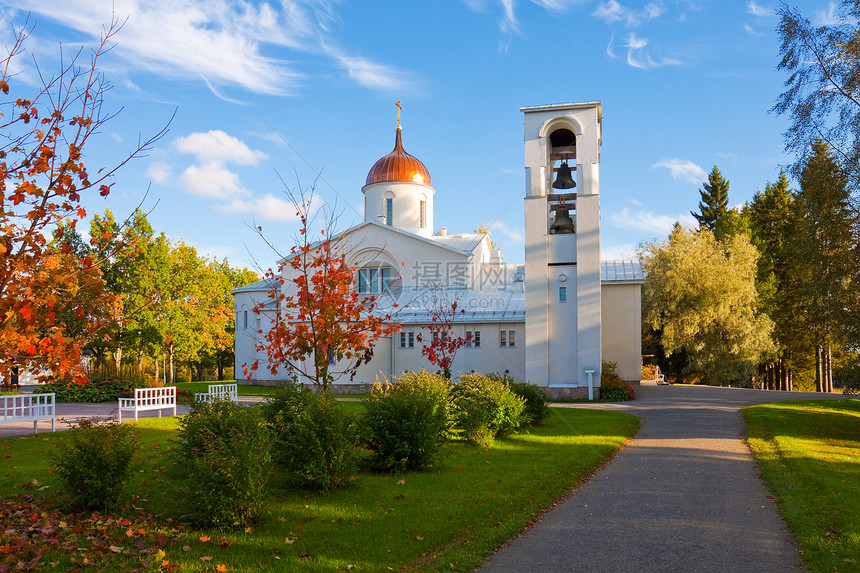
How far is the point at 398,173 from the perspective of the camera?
122 feet

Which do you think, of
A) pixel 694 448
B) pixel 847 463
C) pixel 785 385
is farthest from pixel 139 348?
pixel 785 385

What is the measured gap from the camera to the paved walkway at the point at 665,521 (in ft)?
21.1

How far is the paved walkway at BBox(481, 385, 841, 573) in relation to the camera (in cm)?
645

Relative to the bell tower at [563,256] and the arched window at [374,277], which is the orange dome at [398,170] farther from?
the bell tower at [563,256]

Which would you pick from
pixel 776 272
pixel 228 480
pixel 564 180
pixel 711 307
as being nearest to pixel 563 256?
pixel 564 180

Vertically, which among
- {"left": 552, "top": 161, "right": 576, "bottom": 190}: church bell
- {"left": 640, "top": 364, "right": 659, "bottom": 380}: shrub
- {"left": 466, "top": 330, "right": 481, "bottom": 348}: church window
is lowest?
{"left": 640, "top": 364, "right": 659, "bottom": 380}: shrub

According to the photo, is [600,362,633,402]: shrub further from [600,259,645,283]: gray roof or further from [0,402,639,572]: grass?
[0,402,639,572]: grass

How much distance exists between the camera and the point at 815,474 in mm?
10773

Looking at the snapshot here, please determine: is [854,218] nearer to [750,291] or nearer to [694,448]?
[694,448]

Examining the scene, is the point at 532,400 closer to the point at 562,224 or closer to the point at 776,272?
the point at 562,224

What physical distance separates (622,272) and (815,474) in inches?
804

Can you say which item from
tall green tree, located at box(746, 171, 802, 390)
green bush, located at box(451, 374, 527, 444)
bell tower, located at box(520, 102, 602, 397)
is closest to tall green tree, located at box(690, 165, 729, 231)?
tall green tree, located at box(746, 171, 802, 390)

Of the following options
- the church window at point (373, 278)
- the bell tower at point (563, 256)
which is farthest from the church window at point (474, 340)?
the church window at point (373, 278)

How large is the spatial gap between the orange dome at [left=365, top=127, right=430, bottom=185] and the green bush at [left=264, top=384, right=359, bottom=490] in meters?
28.7
